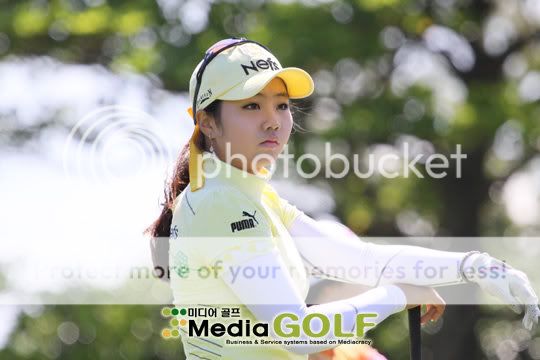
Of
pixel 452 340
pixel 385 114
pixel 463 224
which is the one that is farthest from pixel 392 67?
pixel 452 340

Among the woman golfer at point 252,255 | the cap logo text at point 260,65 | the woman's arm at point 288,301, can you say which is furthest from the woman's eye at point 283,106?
the woman's arm at point 288,301

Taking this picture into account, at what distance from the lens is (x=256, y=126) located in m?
3.17

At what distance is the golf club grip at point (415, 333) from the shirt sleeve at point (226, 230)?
1.58 feet

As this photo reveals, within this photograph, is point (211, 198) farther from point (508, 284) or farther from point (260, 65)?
point (508, 284)

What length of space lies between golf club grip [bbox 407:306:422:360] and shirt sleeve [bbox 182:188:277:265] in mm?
483

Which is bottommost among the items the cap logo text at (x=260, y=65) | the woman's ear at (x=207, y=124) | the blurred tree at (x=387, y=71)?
the blurred tree at (x=387, y=71)

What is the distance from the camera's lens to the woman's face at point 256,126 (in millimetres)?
3172

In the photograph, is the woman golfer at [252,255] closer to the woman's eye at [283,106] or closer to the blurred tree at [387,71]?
the woman's eye at [283,106]

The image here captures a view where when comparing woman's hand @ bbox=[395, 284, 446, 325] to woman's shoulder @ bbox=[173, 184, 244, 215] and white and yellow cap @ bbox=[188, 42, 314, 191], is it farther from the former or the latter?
white and yellow cap @ bbox=[188, 42, 314, 191]

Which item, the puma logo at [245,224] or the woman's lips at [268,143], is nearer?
the puma logo at [245,224]

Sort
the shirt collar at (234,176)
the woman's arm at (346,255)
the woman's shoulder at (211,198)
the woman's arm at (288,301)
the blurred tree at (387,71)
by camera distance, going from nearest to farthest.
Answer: the woman's arm at (288,301) < the woman's shoulder at (211,198) < the shirt collar at (234,176) < the woman's arm at (346,255) < the blurred tree at (387,71)

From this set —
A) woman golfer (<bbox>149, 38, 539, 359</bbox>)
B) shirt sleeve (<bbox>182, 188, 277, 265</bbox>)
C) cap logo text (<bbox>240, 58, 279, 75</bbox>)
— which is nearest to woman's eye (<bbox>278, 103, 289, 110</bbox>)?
woman golfer (<bbox>149, 38, 539, 359</bbox>)

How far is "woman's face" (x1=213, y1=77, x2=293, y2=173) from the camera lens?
10.4 ft

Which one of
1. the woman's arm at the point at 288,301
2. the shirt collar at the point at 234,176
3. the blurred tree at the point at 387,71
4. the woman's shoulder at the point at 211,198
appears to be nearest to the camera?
the woman's arm at the point at 288,301
